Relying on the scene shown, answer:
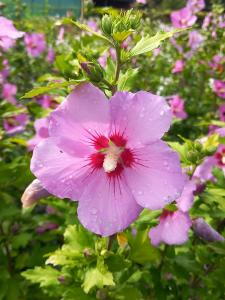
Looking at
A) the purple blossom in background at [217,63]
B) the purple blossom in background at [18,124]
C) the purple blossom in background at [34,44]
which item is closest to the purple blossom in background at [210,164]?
the purple blossom in background at [18,124]

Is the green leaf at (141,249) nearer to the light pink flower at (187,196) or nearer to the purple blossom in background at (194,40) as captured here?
the light pink flower at (187,196)

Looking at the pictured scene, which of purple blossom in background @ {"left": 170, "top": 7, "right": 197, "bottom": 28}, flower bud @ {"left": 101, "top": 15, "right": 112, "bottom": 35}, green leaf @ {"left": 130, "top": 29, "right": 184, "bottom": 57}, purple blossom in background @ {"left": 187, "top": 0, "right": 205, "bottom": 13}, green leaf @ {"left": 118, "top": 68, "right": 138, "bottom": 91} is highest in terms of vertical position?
flower bud @ {"left": 101, "top": 15, "right": 112, "bottom": 35}

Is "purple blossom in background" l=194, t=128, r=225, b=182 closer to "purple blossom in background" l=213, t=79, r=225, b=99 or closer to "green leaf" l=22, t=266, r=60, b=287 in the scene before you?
"green leaf" l=22, t=266, r=60, b=287

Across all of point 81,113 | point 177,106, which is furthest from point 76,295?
point 177,106

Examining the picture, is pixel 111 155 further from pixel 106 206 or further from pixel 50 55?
pixel 50 55

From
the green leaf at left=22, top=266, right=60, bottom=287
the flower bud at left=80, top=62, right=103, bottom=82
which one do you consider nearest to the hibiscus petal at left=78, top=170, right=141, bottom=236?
the flower bud at left=80, top=62, right=103, bottom=82

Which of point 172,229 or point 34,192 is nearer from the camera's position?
point 34,192
